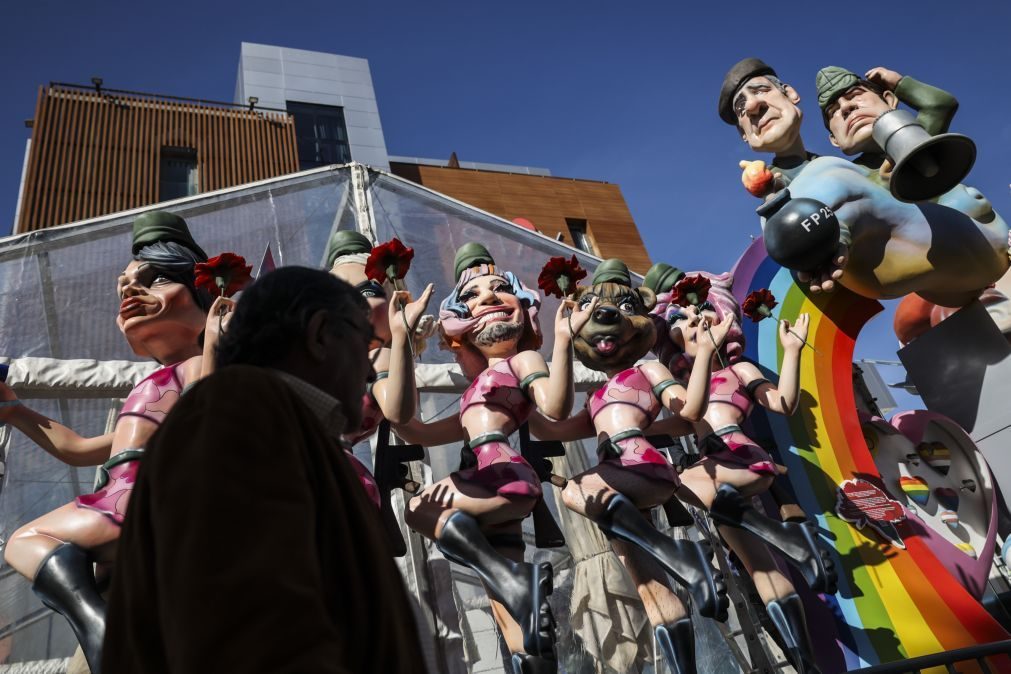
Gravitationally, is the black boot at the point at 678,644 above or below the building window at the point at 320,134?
below

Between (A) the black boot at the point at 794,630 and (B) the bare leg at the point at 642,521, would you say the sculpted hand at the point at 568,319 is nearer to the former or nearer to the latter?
(B) the bare leg at the point at 642,521

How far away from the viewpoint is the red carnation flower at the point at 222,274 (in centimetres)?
259

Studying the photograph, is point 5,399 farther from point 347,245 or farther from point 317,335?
point 317,335

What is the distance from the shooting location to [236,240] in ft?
12.8

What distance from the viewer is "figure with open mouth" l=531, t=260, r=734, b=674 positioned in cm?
252

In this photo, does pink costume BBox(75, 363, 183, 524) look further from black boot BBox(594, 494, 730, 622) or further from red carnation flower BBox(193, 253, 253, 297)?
black boot BBox(594, 494, 730, 622)

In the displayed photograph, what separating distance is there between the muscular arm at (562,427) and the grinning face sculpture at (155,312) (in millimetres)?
1395

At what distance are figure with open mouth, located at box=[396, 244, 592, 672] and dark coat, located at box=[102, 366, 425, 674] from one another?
150cm

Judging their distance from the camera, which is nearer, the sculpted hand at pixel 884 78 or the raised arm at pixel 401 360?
the raised arm at pixel 401 360

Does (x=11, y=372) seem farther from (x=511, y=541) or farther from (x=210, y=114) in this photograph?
(x=210, y=114)

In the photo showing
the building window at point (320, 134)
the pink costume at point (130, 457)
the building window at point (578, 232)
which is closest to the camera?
the pink costume at point (130, 457)

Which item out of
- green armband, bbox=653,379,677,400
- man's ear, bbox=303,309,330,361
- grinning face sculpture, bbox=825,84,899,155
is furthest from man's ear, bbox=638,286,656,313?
man's ear, bbox=303,309,330,361

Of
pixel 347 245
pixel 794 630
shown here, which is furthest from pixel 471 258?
pixel 794 630

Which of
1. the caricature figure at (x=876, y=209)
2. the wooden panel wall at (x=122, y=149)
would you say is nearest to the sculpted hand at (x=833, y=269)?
the caricature figure at (x=876, y=209)
